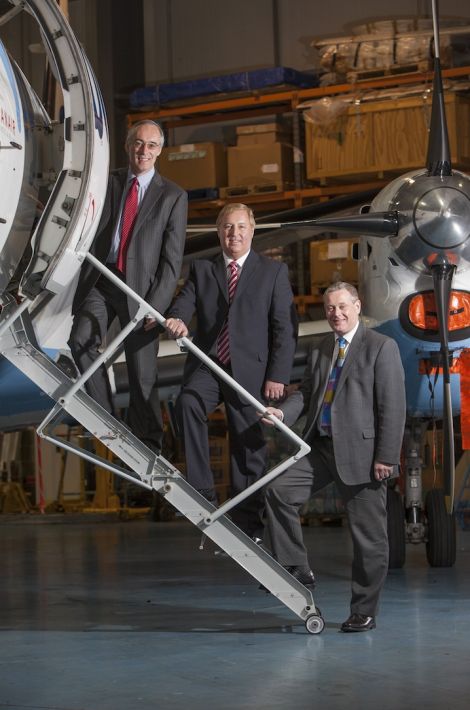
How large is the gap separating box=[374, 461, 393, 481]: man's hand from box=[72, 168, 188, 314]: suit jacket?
64.5 inches

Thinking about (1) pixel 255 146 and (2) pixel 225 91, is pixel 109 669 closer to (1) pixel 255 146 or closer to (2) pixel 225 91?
(1) pixel 255 146

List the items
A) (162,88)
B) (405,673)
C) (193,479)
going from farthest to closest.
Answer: (162,88) → (193,479) → (405,673)

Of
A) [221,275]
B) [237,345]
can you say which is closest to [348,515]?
[237,345]

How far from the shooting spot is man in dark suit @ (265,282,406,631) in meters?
6.70

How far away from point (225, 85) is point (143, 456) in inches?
505

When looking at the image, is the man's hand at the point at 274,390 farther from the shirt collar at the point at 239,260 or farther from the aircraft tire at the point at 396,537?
the aircraft tire at the point at 396,537

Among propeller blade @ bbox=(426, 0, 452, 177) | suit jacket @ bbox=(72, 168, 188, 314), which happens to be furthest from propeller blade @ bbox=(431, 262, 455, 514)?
suit jacket @ bbox=(72, 168, 188, 314)

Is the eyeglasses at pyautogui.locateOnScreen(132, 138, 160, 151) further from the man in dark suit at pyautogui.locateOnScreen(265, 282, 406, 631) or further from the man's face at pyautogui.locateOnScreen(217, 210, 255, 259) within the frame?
the man in dark suit at pyautogui.locateOnScreen(265, 282, 406, 631)

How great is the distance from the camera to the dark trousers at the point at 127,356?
7312 millimetres

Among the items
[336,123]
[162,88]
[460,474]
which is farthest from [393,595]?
[162,88]

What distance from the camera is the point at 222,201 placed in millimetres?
18375

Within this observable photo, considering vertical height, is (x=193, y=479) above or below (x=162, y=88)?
below

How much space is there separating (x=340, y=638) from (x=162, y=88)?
1438 centimetres

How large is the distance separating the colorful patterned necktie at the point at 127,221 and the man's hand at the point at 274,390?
3.75 ft
